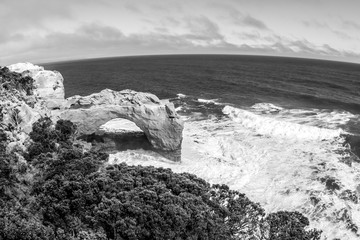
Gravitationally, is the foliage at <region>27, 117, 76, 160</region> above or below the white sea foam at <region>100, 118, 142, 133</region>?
above

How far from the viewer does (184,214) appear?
1439 cm

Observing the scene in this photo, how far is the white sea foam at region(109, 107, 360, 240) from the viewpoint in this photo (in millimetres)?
25062

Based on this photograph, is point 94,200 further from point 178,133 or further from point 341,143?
point 341,143

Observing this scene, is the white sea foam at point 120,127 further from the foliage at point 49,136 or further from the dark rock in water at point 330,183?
the dark rock in water at point 330,183

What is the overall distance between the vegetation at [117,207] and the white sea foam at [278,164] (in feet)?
30.5

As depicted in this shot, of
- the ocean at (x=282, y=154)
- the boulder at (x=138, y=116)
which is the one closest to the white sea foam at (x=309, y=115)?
the ocean at (x=282, y=154)

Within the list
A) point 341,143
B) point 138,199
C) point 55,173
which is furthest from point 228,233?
point 341,143

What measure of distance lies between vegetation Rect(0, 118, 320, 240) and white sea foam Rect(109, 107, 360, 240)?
30.5ft

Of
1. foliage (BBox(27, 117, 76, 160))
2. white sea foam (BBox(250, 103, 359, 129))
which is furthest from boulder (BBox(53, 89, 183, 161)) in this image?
white sea foam (BBox(250, 103, 359, 129))

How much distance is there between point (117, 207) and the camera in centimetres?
1454

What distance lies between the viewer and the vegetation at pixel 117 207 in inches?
549

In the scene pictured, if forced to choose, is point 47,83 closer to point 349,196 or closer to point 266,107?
point 349,196

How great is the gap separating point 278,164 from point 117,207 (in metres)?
22.4

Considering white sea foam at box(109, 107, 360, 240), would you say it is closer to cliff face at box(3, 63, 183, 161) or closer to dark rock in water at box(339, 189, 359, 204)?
dark rock in water at box(339, 189, 359, 204)
